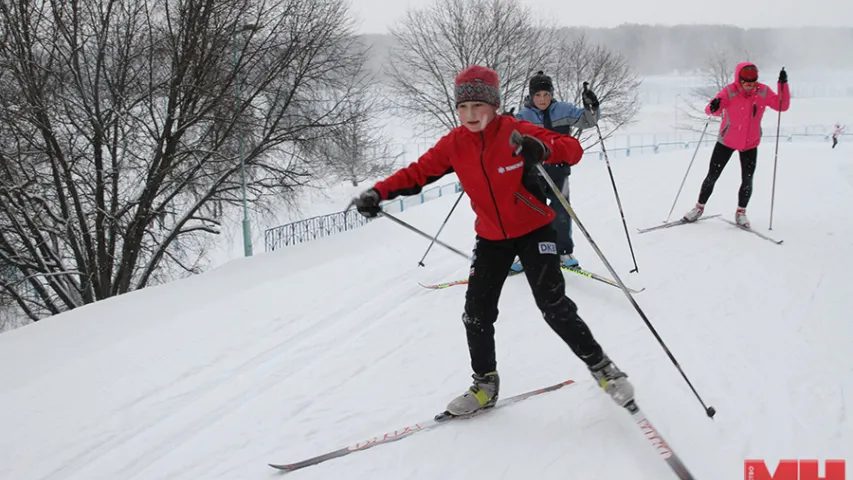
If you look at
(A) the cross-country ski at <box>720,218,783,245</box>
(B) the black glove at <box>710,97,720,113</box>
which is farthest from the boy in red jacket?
(B) the black glove at <box>710,97,720,113</box>

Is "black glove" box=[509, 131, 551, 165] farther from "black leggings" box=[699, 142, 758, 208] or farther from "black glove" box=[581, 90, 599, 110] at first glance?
"black leggings" box=[699, 142, 758, 208]

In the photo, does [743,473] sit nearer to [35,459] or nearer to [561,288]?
[561,288]

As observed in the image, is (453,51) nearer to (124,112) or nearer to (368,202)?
(124,112)

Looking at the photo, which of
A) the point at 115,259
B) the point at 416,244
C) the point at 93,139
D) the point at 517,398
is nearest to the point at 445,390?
the point at 517,398

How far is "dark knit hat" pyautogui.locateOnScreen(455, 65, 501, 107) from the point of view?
7.91 ft

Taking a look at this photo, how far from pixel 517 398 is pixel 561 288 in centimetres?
75

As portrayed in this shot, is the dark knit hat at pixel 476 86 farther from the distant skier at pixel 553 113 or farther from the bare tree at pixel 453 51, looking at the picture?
the bare tree at pixel 453 51

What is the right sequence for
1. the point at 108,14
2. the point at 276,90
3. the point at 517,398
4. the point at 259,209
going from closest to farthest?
the point at 517,398
the point at 108,14
the point at 276,90
the point at 259,209

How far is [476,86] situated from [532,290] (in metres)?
1.05

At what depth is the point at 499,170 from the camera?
97.3 inches

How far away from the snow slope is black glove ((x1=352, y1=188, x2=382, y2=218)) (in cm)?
115

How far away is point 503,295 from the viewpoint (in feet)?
15.1

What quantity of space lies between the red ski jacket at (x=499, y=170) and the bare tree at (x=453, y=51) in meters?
20.4

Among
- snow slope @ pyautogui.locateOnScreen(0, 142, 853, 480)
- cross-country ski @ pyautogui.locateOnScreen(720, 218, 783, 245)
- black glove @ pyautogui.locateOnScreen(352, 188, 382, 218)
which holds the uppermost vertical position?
black glove @ pyautogui.locateOnScreen(352, 188, 382, 218)
